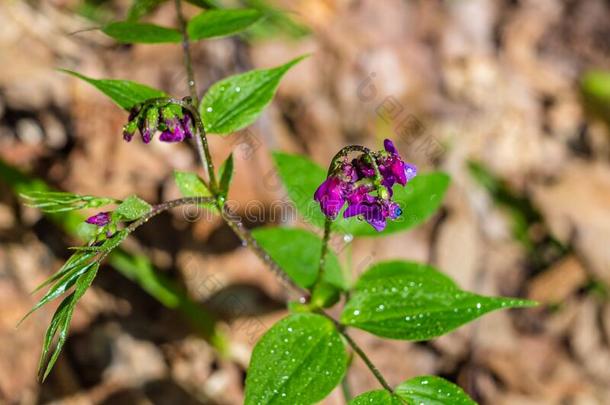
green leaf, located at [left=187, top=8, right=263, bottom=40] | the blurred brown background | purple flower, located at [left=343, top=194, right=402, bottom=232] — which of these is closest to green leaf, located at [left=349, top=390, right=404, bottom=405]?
purple flower, located at [left=343, top=194, right=402, bottom=232]

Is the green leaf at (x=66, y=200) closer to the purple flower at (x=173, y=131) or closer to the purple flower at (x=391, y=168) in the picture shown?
the purple flower at (x=173, y=131)

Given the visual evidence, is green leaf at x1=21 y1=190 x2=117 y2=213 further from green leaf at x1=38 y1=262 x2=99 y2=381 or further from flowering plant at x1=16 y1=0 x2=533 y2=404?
green leaf at x1=38 y1=262 x2=99 y2=381

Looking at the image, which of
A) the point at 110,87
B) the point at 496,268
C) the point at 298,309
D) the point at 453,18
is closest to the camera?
the point at 110,87

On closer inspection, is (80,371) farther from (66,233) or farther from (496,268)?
(496,268)

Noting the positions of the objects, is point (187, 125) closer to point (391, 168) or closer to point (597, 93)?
point (391, 168)

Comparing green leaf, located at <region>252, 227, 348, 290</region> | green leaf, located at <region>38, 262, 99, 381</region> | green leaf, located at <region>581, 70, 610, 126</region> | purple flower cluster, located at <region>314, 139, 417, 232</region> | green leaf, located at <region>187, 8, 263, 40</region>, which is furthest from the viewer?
green leaf, located at <region>581, 70, 610, 126</region>

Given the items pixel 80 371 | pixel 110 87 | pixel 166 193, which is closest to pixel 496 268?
pixel 166 193

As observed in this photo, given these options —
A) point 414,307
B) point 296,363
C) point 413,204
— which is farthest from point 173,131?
point 413,204
